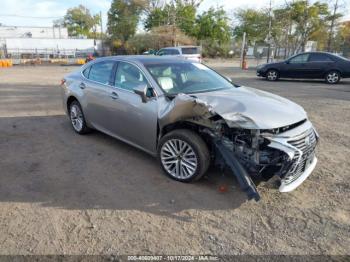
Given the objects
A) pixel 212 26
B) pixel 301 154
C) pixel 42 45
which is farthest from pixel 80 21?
pixel 301 154

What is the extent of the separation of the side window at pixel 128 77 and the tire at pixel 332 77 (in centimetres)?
1177

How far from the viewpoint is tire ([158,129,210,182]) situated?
3.59 m

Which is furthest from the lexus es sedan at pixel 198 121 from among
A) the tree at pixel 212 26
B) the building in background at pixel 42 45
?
the tree at pixel 212 26

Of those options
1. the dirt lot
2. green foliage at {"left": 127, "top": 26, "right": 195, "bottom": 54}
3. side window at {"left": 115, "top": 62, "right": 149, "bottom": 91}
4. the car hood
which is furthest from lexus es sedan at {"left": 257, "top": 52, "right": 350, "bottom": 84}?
green foliage at {"left": 127, "top": 26, "right": 195, "bottom": 54}

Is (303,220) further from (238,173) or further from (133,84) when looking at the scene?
(133,84)

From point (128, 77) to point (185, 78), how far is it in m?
0.89

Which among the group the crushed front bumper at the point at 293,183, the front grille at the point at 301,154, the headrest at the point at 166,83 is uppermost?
the headrest at the point at 166,83

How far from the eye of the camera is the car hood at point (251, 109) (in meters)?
3.29

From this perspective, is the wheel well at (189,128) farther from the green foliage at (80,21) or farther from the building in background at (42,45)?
the green foliage at (80,21)

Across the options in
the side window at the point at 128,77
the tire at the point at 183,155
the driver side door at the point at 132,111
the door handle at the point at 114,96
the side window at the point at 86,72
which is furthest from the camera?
the side window at the point at 86,72

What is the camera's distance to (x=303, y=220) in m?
→ 3.12

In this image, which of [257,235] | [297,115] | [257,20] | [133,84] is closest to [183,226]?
[257,235]

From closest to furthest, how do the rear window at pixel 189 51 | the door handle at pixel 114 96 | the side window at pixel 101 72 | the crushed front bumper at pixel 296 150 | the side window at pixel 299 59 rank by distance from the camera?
the crushed front bumper at pixel 296 150 → the door handle at pixel 114 96 → the side window at pixel 101 72 → the side window at pixel 299 59 → the rear window at pixel 189 51

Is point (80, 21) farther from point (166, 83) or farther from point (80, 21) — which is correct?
point (166, 83)
